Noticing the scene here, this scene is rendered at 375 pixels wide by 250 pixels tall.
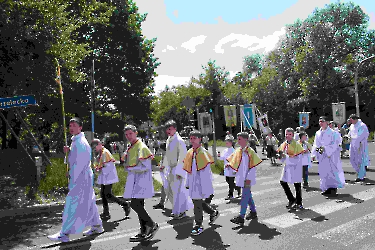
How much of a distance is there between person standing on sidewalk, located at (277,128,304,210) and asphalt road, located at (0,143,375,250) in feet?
0.92

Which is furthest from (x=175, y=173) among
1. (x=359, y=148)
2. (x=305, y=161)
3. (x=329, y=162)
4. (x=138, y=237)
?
(x=359, y=148)

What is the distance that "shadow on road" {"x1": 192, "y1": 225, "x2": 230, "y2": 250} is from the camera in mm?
5371

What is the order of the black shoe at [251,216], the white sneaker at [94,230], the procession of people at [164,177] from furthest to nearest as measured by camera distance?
the black shoe at [251,216] → the white sneaker at [94,230] → the procession of people at [164,177]

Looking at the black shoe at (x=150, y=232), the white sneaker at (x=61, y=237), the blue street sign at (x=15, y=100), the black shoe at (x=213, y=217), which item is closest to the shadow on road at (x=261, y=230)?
the black shoe at (x=213, y=217)

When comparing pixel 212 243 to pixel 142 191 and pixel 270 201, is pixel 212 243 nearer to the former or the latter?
pixel 142 191

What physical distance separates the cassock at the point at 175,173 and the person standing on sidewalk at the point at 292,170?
2.05m

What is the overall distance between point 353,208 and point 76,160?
547 cm

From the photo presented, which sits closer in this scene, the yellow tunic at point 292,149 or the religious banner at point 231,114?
the yellow tunic at point 292,149

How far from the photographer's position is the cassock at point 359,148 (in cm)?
1085

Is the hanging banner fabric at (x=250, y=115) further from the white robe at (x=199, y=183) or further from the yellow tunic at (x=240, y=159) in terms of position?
the white robe at (x=199, y=183)

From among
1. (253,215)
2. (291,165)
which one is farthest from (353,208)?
(253,215)

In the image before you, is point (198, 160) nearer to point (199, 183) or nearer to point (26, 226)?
point (199, 183)

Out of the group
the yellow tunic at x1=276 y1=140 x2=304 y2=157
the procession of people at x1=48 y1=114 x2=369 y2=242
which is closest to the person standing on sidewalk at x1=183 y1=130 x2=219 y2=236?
the procession of people at x1=48 y1=114 x2=369 y2=242

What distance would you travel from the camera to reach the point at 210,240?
571cm
